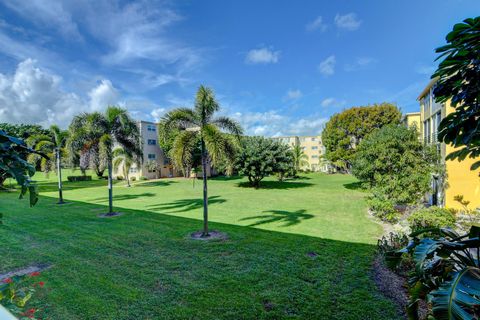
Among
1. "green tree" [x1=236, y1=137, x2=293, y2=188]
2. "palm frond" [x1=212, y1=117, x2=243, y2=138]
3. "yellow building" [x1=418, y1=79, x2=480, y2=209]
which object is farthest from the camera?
"green tree" [x1=236, y1=137, x2=293, y2=188]

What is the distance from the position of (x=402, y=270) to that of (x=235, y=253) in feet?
14.7

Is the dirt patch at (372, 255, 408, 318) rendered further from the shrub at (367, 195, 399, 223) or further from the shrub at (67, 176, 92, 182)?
the shrub at (67, 176, 92, 182)

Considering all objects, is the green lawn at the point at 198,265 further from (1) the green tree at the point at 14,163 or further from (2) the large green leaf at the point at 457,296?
(1) the green tree at the point at 14,163

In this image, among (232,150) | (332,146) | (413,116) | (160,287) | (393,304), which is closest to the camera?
(393,304)

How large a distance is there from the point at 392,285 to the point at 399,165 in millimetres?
9575

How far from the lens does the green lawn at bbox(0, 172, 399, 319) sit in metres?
4.79

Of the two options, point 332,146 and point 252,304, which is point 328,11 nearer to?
point 252,304

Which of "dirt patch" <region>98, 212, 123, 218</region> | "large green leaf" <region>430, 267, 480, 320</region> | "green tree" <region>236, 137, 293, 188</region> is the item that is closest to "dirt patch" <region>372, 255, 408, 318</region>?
"large green leaf" <region>430, 267, 480, 320</region>

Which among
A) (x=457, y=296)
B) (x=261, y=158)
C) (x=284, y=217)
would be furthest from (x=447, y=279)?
(x=261, y=158)

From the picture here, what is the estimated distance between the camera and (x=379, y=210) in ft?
38.2

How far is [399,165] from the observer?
13266 mm

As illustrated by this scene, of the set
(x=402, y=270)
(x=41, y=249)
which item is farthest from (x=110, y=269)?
(x=402, y=270)

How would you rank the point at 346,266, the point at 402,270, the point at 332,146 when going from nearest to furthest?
the point at 402,270, the point at 346,266, the point at 332,146

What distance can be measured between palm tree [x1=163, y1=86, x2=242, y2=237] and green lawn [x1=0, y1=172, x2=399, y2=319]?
2400 mm
